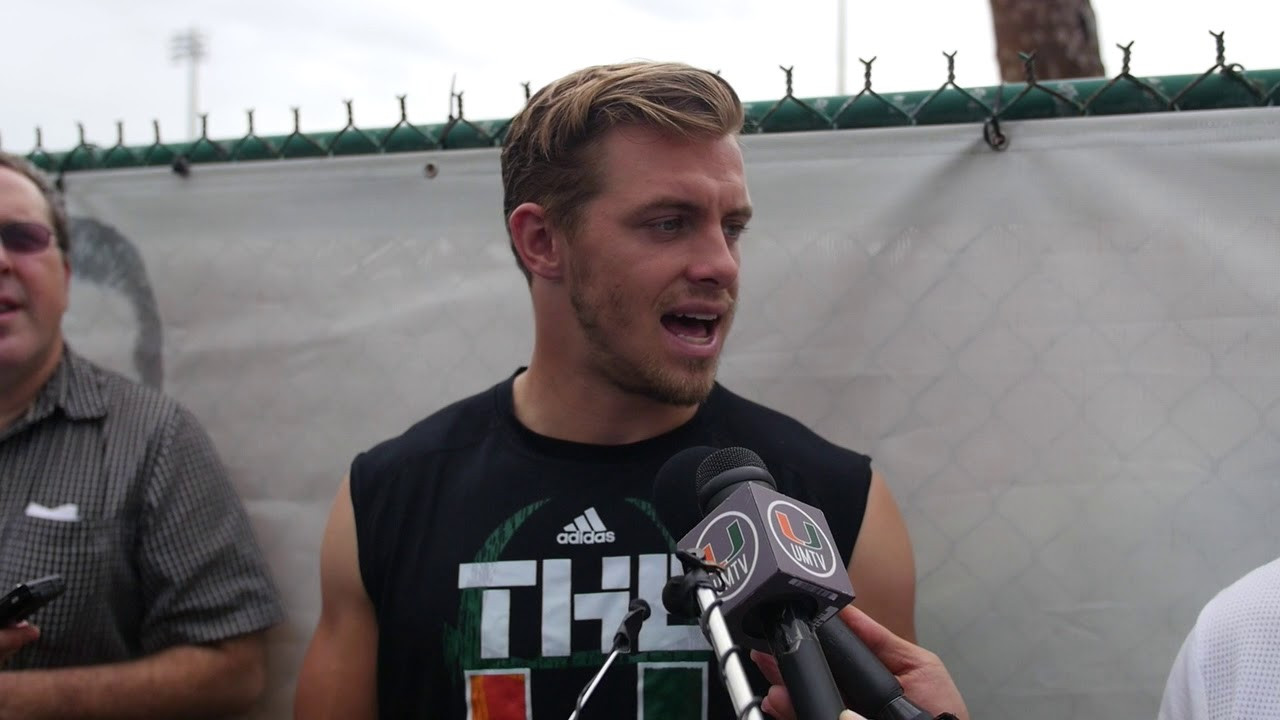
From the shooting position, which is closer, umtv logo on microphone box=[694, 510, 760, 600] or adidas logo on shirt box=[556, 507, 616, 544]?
umtv logo on microphone box=[694, 510, 760, 600]

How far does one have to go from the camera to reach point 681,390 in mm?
2254

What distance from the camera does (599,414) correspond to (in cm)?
241

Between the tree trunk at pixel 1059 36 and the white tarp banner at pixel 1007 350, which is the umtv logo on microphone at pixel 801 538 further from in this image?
the tree trunk at pixel 1059 36

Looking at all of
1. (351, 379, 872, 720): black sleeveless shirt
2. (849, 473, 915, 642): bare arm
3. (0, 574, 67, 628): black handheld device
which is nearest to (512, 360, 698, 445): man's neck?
(351, 379, 872, 720): black sleeveless shirt

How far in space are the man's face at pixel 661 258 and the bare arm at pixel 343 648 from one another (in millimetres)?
686

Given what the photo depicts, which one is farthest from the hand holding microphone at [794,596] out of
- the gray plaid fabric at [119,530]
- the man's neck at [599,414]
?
the gray plaid fabric at [119,530]

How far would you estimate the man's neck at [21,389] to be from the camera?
289cm

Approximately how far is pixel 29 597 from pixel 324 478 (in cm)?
101

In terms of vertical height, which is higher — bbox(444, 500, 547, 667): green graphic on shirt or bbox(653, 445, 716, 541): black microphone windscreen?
bbox(653, 445, 716, 541): black microphone windscreen

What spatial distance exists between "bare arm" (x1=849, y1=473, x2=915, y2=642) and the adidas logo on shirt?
0.50 metres

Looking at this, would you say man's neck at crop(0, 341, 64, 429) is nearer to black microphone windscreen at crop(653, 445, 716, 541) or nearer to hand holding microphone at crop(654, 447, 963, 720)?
black microphone windscreen at crop(653, 445, 716, 541)

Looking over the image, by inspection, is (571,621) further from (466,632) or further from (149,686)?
(149,686)

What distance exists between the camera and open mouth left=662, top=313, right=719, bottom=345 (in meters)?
Result: 2.29

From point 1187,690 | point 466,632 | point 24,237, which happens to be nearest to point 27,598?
point 466,632
